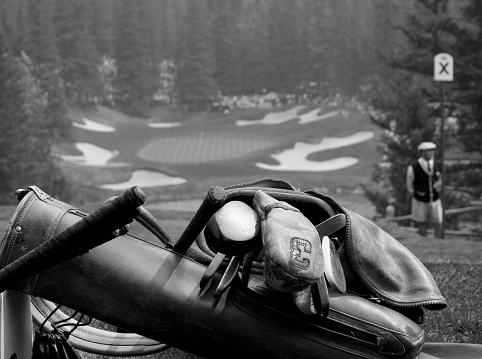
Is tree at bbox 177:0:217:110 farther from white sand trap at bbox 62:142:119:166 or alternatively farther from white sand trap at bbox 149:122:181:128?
white sand trap at bbox 62:142:119:166

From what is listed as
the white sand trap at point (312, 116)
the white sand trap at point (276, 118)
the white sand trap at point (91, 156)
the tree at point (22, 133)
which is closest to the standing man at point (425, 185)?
the tree at point (22, 133)

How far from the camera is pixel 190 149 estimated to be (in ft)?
110

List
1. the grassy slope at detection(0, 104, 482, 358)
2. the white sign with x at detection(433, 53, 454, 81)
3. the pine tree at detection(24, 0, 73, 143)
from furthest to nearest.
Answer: the pine tree at detection(24, 0, 73, 143) → the grassy slope at detection(0, 104, 482, 358) → the white sign with x at detection(433, 53, 454, 81)

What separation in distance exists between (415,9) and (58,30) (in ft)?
45.4

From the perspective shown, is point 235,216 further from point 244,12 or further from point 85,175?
point 244,12

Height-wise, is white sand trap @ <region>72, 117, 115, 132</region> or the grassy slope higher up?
white sand trap @ <region>72, 117, 115, 132</region>

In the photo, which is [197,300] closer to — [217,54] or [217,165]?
[217,165]

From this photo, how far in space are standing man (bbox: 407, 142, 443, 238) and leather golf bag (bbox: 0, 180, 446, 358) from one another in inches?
415

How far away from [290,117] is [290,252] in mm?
33233

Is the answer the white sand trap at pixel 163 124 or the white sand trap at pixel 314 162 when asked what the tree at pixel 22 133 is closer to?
the white sand trap at pixel 163 124

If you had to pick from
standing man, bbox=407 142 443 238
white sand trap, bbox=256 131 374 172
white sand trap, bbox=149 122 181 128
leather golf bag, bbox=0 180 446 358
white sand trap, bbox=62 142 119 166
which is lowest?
white sand trap, bbox=256 131 374 172

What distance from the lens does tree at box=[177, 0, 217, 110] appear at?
110 feet

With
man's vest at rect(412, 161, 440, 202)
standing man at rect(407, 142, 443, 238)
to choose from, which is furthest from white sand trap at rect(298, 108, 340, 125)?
man's vest at rect(412, 161, 440, 202)

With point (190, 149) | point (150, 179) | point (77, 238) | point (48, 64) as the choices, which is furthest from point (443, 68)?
point (48, 64)
